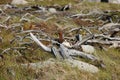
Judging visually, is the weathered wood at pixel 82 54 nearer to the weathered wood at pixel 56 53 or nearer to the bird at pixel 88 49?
the weathered wood at pixel 56 53

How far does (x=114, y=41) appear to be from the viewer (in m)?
12.7

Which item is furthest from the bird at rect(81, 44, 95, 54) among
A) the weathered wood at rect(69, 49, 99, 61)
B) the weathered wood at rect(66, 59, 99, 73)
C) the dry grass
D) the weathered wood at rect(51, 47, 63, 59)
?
the weathered wood at rect(66, 59, 99, 73)

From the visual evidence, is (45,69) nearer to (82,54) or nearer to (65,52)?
(65,52)

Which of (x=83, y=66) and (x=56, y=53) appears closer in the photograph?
(x=83, y=66)

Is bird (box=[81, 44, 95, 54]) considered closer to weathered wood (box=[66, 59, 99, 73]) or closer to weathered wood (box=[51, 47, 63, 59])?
weathered wood (box=[51, 47, 63, 59])

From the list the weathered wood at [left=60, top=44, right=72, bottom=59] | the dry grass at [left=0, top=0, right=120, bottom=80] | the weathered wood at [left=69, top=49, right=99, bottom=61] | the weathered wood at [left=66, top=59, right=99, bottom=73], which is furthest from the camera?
the weathered wood at [left=69, top=49, right=99, bottom=61]

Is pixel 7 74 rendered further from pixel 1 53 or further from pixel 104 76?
pixel 104 76

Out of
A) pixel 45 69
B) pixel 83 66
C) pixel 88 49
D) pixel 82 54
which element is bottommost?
pixel 88 49

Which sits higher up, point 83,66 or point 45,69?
point 45,69

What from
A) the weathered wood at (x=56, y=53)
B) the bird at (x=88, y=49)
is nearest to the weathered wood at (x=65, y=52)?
the weathered wood at (x=56, y=53)

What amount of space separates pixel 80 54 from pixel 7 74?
8.55 feet

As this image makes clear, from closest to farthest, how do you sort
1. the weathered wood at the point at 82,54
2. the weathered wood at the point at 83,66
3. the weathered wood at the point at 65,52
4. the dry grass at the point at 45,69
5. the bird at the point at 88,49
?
the dry grass at the point at 45,69
the weathered wood at the point at 83,66
the weathered wood at the point at 65,52
the weathered wood at the point at 82,54
the bird at the point at 88,49

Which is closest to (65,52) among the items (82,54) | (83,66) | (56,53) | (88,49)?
(56,53)

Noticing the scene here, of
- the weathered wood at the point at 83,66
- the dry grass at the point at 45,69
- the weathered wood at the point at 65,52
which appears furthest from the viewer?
the weathered wood at the point at 65,52
